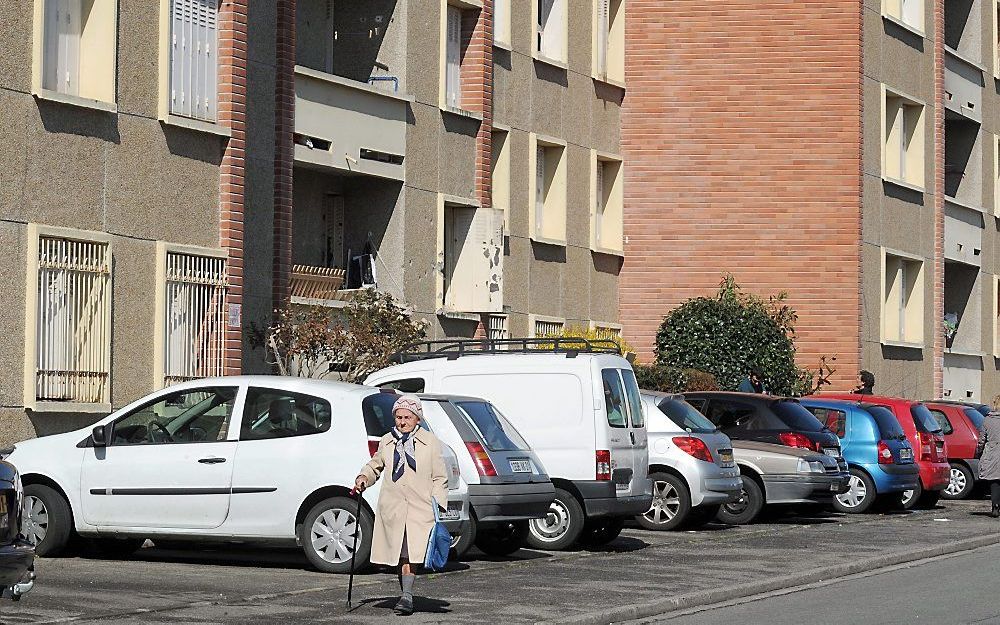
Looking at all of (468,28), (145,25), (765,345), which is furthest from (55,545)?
(765,345)

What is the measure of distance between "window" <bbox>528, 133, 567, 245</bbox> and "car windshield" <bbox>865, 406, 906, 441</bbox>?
329 inches

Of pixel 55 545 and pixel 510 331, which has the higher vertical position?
pixel 510 331

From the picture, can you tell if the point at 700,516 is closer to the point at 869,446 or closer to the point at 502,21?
the point at 869,446

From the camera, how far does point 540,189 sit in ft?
106

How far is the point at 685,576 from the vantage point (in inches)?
635

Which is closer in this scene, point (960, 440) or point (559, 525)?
point (559, 525)

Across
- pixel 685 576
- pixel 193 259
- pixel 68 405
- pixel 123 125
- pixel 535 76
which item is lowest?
→ pixel 685 576

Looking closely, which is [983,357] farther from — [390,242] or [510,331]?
[390,242]

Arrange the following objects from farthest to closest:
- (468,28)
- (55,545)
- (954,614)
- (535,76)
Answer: (535,76) < (468,28) < (55,545) < (954,614)

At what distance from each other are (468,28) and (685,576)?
589 inches

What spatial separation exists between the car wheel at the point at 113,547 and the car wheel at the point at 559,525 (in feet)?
12.7

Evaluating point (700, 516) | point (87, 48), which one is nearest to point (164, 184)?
point (87, 48)

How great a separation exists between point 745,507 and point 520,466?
6.90 meters

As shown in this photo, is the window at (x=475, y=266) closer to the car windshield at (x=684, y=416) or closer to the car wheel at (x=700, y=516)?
the car wheel at (x=700, y=516)
